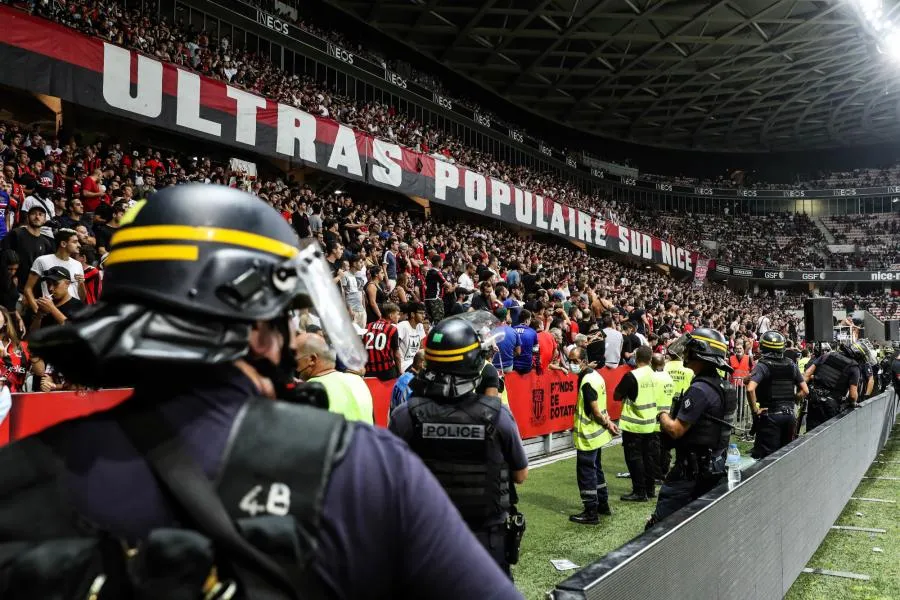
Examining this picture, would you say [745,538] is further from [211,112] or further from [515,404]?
[211,112]

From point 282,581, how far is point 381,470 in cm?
22

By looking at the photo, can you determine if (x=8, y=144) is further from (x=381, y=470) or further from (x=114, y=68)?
(x=381, y=470)

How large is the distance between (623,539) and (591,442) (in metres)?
1.11

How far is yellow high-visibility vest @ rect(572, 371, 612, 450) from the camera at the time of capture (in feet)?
25.0

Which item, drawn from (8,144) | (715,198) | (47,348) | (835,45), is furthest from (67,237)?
(715,198)

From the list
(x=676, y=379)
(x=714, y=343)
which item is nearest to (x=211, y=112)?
(x=676, y=379)

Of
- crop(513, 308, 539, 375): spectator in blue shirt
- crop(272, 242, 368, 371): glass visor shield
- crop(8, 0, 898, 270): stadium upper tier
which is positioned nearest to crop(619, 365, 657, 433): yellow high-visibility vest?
crop(513, 308, 539, 375): spectator in blue shirt

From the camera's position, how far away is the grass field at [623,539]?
567 centimetres

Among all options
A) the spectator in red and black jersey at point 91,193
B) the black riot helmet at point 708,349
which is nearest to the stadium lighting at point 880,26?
the black riot helmet at point 708,349

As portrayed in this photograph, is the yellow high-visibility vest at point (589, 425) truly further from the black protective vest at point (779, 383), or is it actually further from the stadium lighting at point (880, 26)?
the stadium lighting at point (880, 26)

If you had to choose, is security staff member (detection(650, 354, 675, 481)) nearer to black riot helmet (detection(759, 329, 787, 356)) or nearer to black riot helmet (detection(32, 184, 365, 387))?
black riot helmet (detection(759, 329, 787, 356))

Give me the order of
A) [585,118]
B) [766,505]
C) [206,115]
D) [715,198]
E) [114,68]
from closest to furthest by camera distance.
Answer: [766,505]
[114,68]
[206,115]
[585,118]
[715,198]

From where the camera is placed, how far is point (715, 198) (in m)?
52.0

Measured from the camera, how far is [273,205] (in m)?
13.3
